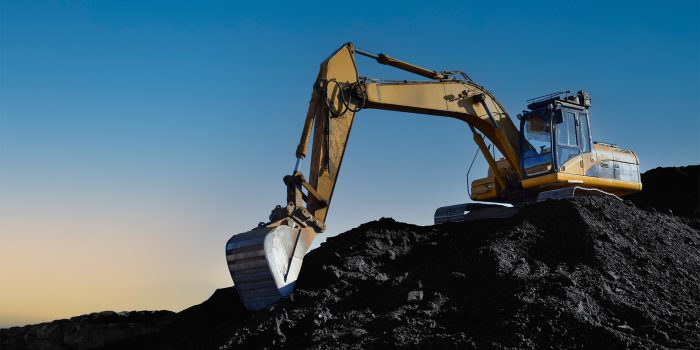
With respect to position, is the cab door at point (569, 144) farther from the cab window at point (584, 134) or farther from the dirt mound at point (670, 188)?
the dirt mound at point (670, 188)

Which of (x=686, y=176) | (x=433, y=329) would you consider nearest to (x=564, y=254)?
(x=433, y=329)

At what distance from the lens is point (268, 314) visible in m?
10.9

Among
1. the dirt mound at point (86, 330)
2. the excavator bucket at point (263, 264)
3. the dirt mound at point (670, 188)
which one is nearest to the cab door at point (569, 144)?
the dirt mound at point (670, 188)

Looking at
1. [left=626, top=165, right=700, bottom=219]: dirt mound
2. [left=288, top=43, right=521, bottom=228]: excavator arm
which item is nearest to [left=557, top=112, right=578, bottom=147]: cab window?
[left=288, top=43, right=521, bottom=228]: excavator arm

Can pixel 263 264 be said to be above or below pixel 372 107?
below

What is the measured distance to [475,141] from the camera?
54.3 feet

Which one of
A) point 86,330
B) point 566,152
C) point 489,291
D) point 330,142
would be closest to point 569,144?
point 566,152

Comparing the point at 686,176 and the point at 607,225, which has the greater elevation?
the point at 686,176

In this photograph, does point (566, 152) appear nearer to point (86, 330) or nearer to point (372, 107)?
point (372, 107)

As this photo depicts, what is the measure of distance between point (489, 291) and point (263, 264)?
125 inches

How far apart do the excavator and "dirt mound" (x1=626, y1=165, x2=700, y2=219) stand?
4057 mm

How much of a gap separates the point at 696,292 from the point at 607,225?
2.11m

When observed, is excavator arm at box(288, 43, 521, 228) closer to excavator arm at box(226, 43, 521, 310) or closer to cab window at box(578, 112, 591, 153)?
excavator arm at box(226, 43, 521, 310)

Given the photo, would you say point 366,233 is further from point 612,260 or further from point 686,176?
point 686,176
